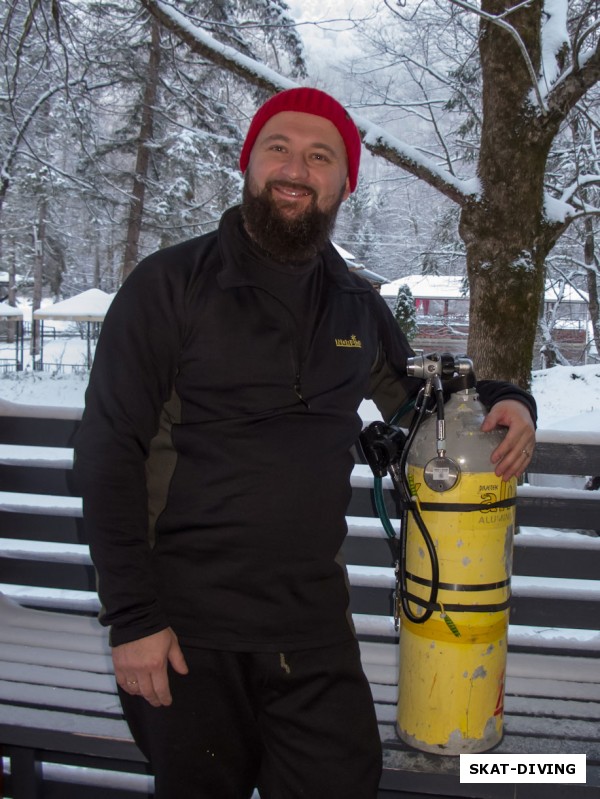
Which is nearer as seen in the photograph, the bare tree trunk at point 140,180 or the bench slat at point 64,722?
the bench slat at point 64,722

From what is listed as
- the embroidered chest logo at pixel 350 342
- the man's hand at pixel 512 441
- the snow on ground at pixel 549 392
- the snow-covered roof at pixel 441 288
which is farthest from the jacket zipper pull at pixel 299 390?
the snow-covered roof at pixel 441 288

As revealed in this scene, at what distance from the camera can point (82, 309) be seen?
21641mm

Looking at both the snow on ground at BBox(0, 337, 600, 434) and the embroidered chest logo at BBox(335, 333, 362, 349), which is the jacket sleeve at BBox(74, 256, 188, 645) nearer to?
the embroidered chest logo at BBox(335, 333, 362, 349)

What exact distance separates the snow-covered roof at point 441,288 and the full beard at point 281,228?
42.5 feet

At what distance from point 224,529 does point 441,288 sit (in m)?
33.5

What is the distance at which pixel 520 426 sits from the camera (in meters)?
2.07

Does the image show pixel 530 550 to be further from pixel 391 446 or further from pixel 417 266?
pixel 417 266

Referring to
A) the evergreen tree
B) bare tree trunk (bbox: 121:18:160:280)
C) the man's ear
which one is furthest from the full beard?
the evergreen tree

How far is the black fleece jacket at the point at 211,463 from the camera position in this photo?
1.71 metres

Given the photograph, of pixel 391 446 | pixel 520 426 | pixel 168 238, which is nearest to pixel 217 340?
pixel 391 446

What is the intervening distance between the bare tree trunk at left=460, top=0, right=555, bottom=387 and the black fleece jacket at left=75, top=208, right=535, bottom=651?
3.91 meters

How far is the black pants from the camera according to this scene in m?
1.80

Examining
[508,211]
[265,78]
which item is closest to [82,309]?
[265,78]

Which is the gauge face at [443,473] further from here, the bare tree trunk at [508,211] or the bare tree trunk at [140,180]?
the bare tree trunk at [140,180]
